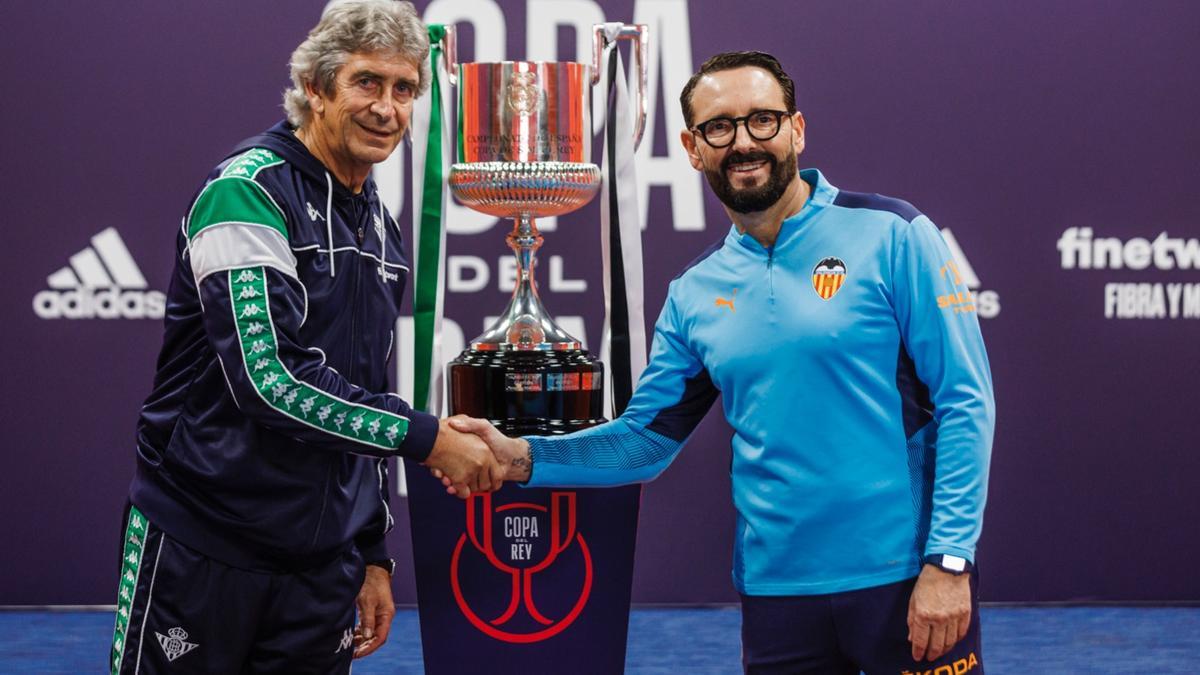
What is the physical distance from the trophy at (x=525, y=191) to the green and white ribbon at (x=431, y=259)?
93 mm

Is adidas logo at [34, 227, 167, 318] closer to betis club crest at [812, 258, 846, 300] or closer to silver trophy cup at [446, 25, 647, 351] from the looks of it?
silver trophy cup at [446, 25, 647, 351]

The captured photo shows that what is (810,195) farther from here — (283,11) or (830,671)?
(283,11)

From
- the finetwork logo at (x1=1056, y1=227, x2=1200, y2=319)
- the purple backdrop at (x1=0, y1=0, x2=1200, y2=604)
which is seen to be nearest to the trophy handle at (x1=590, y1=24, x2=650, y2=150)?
the purple backdrop at (x1=0, y1=0, x2=1200, y2=604)

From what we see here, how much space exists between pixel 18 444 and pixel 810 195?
307 centimetres

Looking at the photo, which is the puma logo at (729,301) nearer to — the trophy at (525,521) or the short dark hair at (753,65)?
A: the short dark hair at (753,65)

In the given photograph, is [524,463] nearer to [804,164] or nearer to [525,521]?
[525,521]

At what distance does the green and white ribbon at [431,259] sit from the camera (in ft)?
8.82

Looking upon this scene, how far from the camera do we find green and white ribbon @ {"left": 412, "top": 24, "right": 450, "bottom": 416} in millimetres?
2688

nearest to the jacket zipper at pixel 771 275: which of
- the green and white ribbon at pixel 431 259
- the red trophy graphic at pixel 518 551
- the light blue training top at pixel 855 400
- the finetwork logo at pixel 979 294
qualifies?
the light blue training top at pixel 855 400

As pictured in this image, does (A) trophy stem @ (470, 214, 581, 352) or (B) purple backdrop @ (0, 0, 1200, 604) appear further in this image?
(B) purple backdrop @ (0, 0, 1200, 604)

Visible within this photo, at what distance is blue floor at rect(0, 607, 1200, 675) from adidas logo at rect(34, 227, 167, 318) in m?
0.98

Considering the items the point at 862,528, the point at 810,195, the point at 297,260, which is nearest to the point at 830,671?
the point at 862,528

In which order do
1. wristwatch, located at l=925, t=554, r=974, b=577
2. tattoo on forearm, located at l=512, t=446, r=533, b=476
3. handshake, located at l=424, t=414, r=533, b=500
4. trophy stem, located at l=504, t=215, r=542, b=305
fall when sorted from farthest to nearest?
1. trophy stem, located at l=504, t=215, r=542, b=305
2. tattoo on forearm, located at l=512, t=446, r=533, b=476
3. handshake, located at l=424, t=414, r=533, b=500
4. wristwatch, located at l=925, t=554, r=974, b=577

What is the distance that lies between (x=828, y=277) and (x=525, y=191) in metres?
0.74
